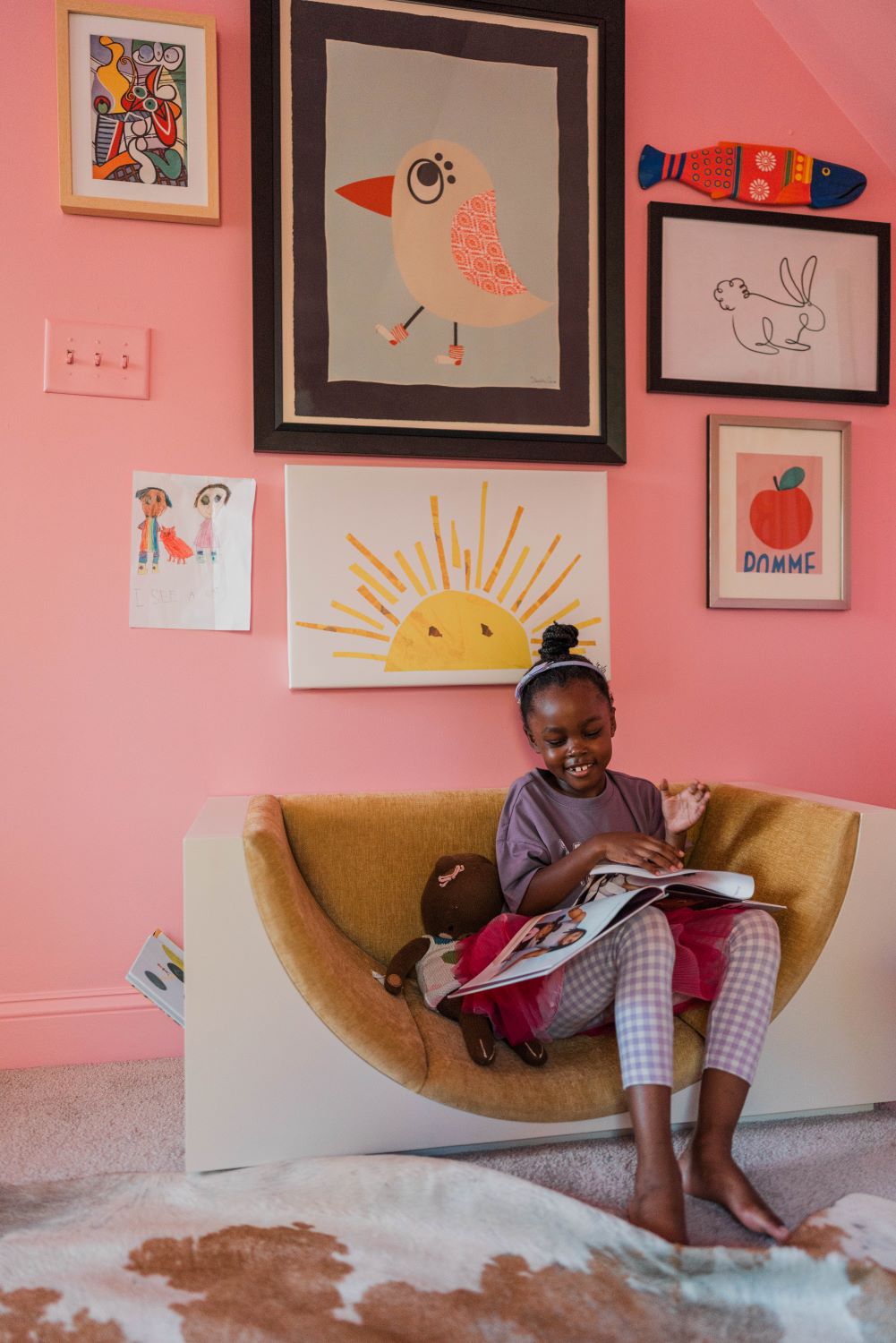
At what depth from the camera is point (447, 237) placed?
1.97m

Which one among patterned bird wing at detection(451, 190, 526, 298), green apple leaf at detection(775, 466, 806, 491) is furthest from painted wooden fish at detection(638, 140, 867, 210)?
green apple leaf at detection(775, 466, 806, 491)

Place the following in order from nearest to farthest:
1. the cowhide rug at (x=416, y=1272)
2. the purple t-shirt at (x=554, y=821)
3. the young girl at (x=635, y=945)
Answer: the cowhide rug at (x=416, y=1272) < the young girl at (x=635, y=945) < the purple t-shirt at (x=554, y=821)

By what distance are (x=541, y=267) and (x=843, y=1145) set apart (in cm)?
178

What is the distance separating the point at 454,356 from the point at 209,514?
0.62m

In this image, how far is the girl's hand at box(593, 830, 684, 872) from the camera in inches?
56.5

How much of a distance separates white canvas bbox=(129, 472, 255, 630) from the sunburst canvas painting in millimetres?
107

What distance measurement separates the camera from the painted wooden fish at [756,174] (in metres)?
2.08

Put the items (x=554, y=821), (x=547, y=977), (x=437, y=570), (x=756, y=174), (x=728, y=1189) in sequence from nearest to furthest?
(x=728, y=1189) → (x=547, y=977) → (x=554, y=821) → (x=437, y=570) → (x=756, y=174)

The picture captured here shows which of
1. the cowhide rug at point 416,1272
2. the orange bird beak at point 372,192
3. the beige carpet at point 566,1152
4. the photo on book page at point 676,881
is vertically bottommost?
the beige carpet at point 566,1152

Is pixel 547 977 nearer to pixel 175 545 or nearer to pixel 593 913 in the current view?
pixel 593 913

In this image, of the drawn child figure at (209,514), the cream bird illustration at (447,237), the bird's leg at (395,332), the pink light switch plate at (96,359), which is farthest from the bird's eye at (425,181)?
the drawn child figure at (209,514)

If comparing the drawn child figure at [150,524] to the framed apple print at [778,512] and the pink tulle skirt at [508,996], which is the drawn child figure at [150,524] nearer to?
the pink tulle skirt at [508,996]

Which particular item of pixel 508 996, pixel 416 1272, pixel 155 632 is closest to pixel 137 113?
pixel 155 632

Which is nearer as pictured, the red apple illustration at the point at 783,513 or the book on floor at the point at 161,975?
the book on floor at the point at 161,975
